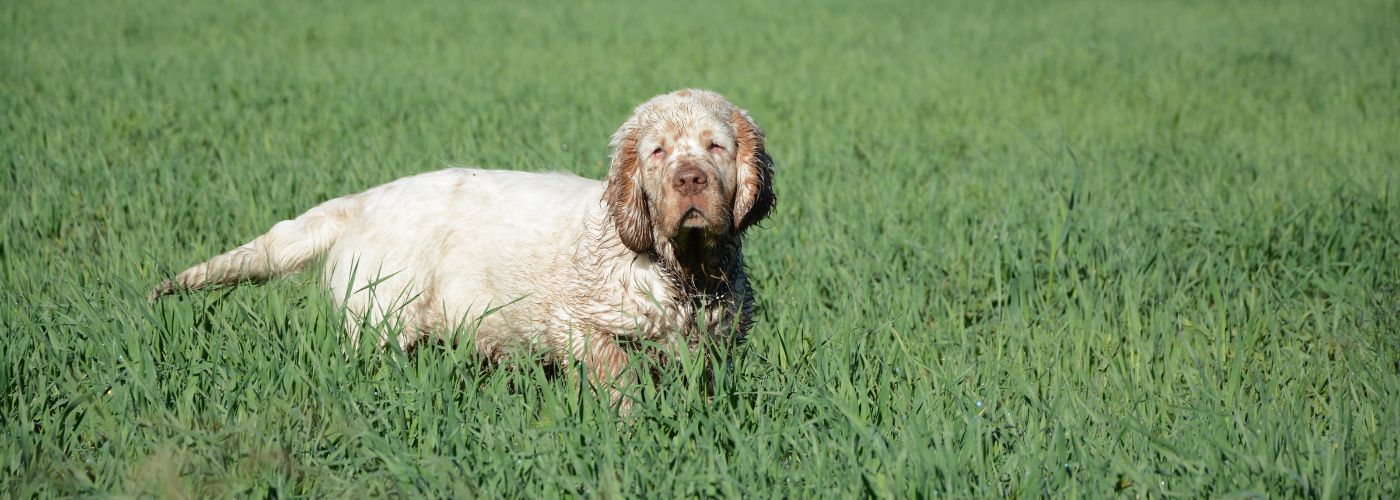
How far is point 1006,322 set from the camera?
3.95 m

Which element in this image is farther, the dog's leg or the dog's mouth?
the dog's leg

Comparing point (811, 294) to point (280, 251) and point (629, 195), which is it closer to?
point (629, 195)

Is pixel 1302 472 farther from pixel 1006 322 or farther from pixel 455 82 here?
pixel 455 82

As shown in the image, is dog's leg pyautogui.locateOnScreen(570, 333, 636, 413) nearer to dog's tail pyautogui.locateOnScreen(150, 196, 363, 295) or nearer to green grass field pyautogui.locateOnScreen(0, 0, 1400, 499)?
green grass field pyautogui.locateOnScreen(0, 0, 1400, 499)

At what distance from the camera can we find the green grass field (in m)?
2.48

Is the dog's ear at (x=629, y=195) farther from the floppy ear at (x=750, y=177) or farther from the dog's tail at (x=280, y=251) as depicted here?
the dog's tail at (x=280, y=251)

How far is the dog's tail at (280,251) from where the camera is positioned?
11.7ft

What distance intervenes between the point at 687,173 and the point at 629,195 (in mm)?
262

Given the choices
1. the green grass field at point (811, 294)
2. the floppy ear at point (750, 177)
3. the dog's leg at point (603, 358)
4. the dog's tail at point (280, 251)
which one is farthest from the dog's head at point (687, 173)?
the dog's tail at point (280, 251)

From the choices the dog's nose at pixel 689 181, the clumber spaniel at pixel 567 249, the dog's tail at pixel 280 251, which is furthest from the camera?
the dog's tail at pixel 280 251

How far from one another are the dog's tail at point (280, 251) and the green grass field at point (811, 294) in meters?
0.08

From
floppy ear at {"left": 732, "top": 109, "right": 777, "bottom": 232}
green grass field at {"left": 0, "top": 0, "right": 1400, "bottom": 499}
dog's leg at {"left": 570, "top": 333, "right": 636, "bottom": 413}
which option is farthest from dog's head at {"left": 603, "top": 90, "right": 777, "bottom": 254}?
green grass field at {"left": 0, "top": 0, "right": 1400, "bottom": 499}

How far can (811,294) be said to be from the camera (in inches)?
156

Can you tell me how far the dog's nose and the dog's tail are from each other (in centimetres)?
149
